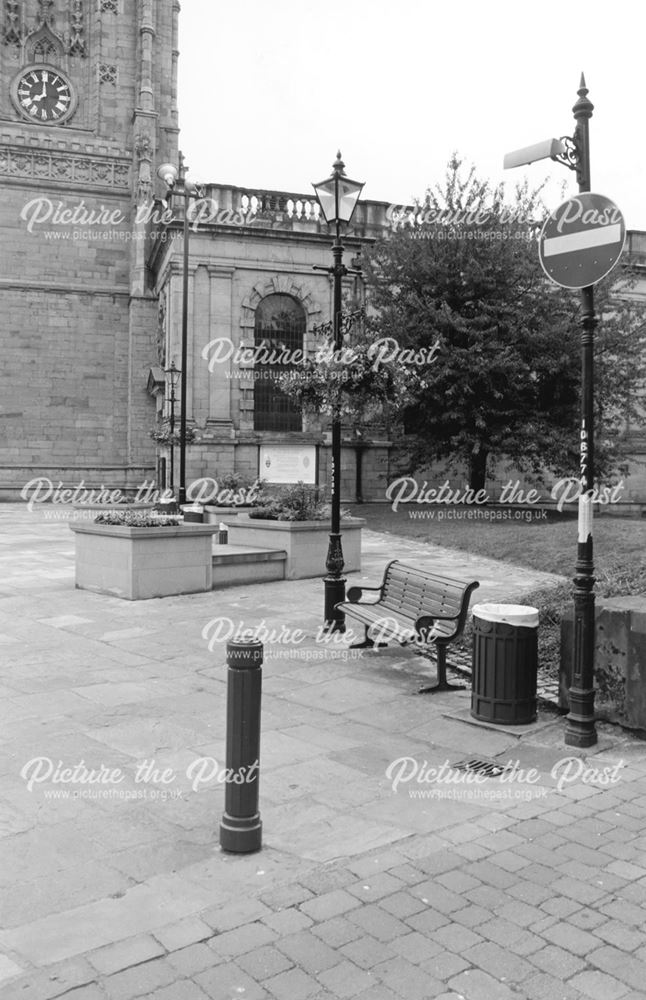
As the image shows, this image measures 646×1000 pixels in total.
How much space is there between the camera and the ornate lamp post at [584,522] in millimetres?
6141

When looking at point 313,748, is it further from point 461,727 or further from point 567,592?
point 567,592

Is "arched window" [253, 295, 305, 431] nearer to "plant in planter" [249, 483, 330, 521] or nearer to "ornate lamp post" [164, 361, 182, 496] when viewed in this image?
"ornate lamp post" [164, 361, 182, 496]

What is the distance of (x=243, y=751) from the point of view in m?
4.46

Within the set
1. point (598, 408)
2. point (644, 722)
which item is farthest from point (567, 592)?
point (598, 408)

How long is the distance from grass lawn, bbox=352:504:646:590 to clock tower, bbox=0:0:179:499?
17249 mm

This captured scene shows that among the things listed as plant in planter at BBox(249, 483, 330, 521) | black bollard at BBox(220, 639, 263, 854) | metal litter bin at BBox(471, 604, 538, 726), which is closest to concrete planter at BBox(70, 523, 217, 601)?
plant in planter at BBox(249, 483, 330, 521)

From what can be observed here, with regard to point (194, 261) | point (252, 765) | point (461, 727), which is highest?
point (194, 261)

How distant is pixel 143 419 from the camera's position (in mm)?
38406

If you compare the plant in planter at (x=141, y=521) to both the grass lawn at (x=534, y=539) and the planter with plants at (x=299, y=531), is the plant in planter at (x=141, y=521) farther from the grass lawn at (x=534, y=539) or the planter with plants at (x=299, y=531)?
the grass lawn at (x=534, y=539)

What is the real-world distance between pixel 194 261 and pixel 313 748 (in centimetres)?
2590

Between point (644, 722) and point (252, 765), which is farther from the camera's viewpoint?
point (644, 722)

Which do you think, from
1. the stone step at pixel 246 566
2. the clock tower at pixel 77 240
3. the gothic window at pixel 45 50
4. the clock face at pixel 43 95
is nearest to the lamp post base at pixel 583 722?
the stone step at pixel 246 566

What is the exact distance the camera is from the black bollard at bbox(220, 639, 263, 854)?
14.6 feet

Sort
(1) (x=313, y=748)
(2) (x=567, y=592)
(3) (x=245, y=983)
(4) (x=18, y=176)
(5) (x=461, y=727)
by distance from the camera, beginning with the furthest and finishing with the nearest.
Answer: (4) (x=18, y=176) < (2) (x=567, y=592) < (5) (x=461, y=727) < (1) (x=313, y=748) < (3) (x=245, y=983)
